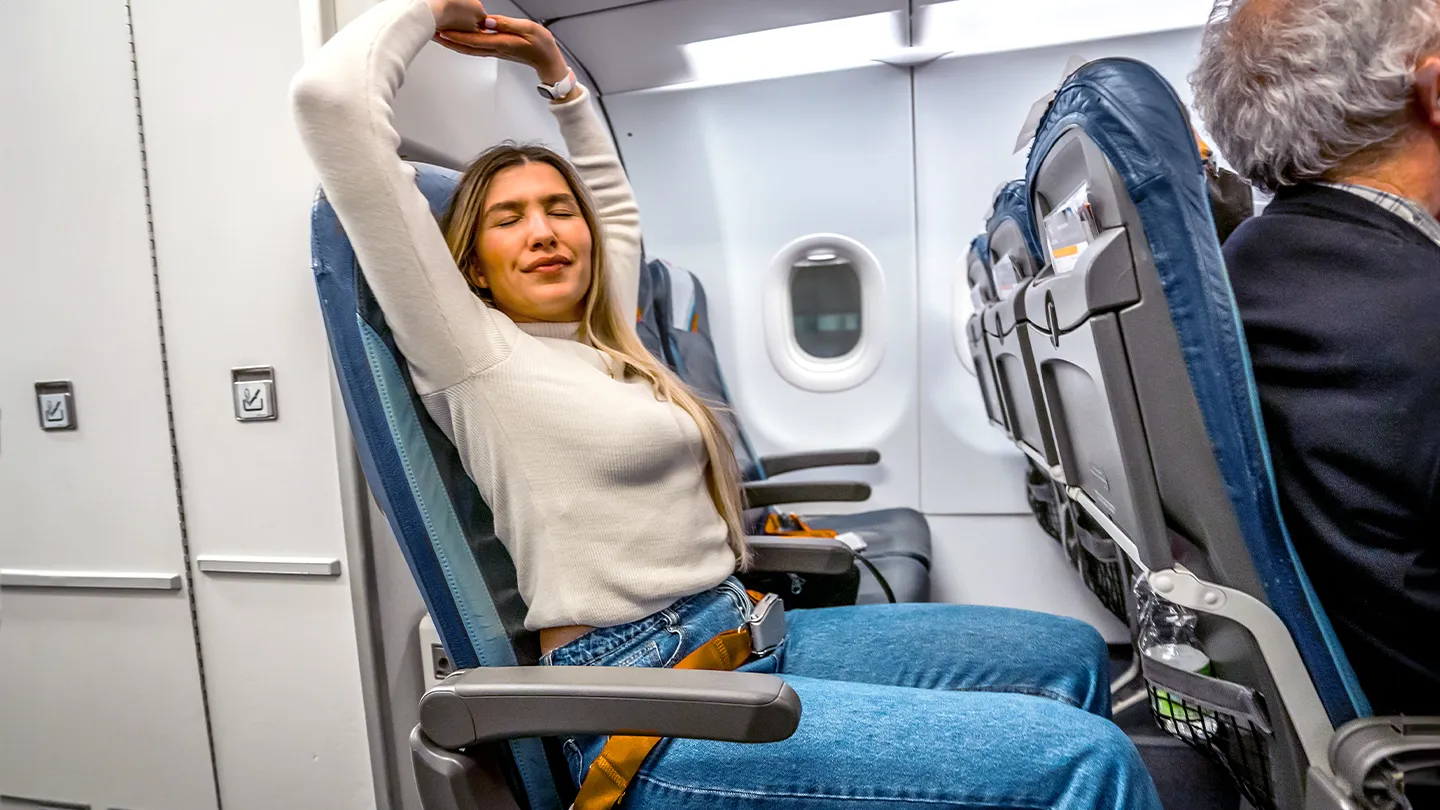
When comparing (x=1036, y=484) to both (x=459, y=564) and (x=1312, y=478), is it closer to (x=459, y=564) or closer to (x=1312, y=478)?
(x=1312, y=478)

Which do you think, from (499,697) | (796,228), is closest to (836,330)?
(796,228)

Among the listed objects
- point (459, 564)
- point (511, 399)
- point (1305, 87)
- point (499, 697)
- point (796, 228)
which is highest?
point (796, 228)

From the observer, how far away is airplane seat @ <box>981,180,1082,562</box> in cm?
156

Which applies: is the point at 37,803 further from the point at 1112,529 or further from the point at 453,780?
the point at 1112,529

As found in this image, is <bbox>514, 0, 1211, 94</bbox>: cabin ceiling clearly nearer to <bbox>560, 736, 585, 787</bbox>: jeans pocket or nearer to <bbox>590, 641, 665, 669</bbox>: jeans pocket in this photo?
<bbox>590, 641, 665, 669</bbox>: jeans pocket

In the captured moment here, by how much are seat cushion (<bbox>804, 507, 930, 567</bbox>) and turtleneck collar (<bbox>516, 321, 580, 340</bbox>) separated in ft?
3.89

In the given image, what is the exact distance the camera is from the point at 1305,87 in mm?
899

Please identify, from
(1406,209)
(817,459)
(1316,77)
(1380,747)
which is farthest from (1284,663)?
(817,459)

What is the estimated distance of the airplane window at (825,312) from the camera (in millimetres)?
3238

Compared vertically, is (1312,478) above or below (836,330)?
below

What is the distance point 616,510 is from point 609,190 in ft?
2.47

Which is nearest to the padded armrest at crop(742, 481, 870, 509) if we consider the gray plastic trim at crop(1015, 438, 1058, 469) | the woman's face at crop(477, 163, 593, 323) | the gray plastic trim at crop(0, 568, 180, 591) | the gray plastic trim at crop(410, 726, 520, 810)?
the gray plastic trim at crop(1015, 438, 1058, 469)

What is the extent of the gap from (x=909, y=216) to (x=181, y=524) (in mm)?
2700

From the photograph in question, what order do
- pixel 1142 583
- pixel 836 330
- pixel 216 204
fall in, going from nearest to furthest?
pixel 1142 583, pixel 216 204, pixel 836 330
